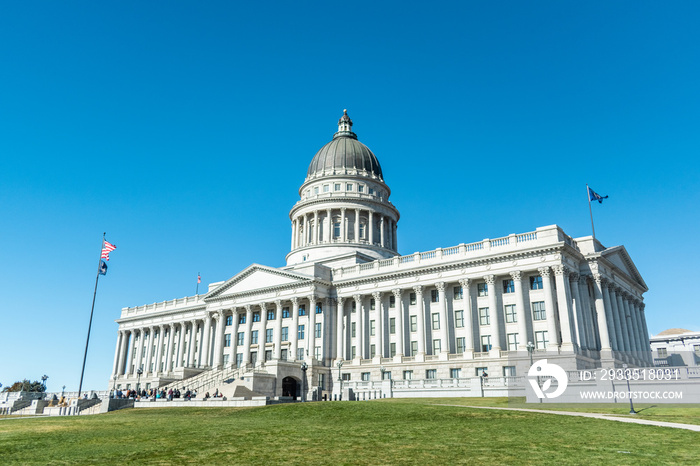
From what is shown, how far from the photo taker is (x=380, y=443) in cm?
1678

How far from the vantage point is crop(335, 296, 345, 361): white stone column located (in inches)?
2719

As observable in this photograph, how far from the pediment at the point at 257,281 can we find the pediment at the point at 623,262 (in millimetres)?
36355

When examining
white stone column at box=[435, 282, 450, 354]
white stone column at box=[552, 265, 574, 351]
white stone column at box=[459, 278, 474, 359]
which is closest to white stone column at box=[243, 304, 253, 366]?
white stone column at box=[435, 282, 450, 354]

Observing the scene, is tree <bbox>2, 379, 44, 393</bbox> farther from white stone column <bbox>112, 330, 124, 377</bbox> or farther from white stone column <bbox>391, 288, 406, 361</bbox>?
white stone column <bbox>391, 288, 406, 361</bbox>

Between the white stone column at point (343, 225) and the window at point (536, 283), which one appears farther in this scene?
the white stone column at point (343, 225)

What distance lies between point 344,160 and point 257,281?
1159 inches

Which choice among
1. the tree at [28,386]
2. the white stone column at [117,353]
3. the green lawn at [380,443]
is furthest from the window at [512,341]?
the tree at [28,386]

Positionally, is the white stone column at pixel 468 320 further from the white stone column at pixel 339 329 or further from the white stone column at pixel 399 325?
the white stone column at pixel 339 329

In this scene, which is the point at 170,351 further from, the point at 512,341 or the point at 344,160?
the point at 512,341

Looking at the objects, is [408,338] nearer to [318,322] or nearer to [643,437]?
[318,322]

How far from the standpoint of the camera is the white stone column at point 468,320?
5853 cm

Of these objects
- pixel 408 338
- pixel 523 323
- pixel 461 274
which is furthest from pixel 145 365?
pixel 523 323

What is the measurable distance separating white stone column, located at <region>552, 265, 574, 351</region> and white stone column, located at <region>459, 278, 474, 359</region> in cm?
933

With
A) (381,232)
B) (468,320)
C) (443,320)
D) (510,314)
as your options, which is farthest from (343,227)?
(510,314)
